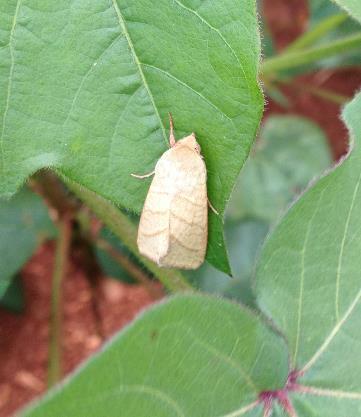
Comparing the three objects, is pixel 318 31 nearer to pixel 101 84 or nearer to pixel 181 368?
pixel 101 84

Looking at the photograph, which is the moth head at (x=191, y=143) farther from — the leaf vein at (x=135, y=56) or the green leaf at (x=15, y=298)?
the green leaf at (x=15, y=298)

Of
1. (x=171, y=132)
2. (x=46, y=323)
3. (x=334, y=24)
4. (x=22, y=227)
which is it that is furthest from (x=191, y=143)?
(x=46, y=323)

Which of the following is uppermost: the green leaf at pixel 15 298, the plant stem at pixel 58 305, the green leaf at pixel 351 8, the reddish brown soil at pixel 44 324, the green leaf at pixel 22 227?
the green leaf at pixel 351 8

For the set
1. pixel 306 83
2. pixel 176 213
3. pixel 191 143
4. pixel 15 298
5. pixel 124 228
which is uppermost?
pixel 191 143

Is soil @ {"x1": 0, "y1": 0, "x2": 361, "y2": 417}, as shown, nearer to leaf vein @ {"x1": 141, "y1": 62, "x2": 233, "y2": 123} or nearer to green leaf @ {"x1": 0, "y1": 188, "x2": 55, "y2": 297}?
green leaf @ {"x1": 0, "y1": 188, "x2": 55, "y2": 297}

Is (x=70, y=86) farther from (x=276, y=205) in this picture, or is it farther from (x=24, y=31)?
(x=276, y=205)

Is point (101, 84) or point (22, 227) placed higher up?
point (101, 84)

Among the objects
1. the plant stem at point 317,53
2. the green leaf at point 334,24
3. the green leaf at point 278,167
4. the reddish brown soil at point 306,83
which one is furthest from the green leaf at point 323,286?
the reddish brown soil at point 306,83
